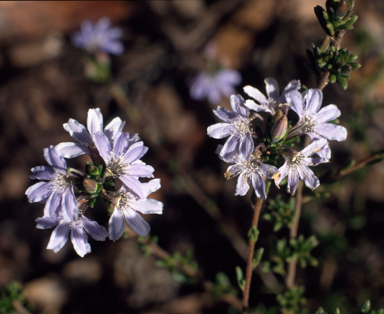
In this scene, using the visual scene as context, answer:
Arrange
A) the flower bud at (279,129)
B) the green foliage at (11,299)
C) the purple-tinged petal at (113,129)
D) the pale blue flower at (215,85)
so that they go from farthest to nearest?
the pale blue flower at (215,85) → the green foliage at (11,299) → the purple-tinged petal at (113,129) → the flower bud at (279,129)

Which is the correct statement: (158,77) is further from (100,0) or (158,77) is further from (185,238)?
(185,238)

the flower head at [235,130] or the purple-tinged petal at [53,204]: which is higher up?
the purple-tinged petal at [53,204]

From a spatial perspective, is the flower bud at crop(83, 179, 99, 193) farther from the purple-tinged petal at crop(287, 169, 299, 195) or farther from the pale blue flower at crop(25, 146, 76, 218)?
the purple-tinged petal at crop(287, 169, 299, 195)

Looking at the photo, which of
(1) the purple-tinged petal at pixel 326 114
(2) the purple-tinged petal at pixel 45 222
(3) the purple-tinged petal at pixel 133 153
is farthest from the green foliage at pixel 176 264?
(1) the purple-tinged petal at pixel 326 114

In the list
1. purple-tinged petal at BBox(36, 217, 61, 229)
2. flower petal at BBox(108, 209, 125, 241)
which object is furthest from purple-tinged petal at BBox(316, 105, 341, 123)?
purple-tinged petal at BBox(36, 217, 61, 229)

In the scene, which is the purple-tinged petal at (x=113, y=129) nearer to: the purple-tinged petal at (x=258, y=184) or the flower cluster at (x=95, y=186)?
the flower cluster at (x=95, y=186)

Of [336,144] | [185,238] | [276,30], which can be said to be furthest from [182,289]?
[276,30]

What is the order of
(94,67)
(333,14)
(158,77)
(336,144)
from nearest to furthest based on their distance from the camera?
(333,14), (94,67), (336,144), (158,77)
